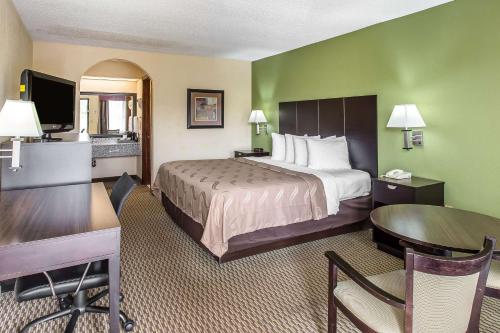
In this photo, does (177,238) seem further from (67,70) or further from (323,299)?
(67,70)

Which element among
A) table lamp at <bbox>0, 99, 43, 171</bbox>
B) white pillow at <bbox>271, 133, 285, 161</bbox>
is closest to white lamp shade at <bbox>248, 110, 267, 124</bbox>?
white pillow at <bbox>271, 133, 285, 161</bbox>

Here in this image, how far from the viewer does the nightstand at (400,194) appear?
314 cm

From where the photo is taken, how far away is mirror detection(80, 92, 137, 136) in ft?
23.1

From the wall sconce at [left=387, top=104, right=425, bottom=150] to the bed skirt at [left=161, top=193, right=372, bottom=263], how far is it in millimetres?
812

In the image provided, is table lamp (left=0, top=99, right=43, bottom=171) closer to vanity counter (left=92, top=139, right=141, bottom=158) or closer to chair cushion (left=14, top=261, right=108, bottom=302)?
chair cushion (left=14, top=261, right=108, bottom=302)

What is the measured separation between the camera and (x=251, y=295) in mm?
2508

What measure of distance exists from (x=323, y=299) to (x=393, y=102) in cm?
259

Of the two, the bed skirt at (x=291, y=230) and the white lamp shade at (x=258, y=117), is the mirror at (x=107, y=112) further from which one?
the bed skirt at (x=291, y=230)

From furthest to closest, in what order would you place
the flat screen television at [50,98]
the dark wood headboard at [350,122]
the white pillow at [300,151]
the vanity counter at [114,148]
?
the vanity counter at [114,148]
the white pillow at [300,151]
the dark wood headboard at [350,122]
the flat screen television at [50,98]

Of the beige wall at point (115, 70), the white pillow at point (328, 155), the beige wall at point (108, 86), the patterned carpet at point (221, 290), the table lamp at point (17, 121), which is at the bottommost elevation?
the patterned carpet at point (221, 290)

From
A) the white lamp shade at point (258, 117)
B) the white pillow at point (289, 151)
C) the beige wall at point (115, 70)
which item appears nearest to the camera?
the white pillow at point (289, 151)

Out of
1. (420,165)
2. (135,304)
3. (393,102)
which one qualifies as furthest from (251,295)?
(393,102)

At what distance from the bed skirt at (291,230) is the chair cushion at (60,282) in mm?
1339

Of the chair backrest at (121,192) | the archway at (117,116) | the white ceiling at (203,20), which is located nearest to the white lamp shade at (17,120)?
the chair backrest at (121,192)
